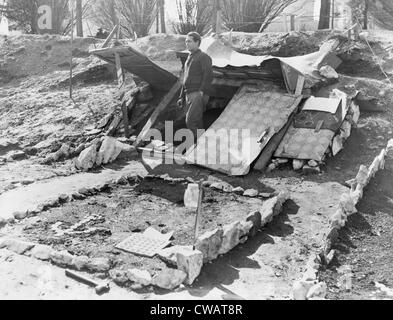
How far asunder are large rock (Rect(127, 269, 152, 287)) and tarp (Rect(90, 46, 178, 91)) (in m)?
5.59

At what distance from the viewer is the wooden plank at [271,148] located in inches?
344

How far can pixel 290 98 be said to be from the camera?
951 cm

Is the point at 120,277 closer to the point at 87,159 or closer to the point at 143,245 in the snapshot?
the point at 143,245

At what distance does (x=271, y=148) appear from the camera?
8.97 m

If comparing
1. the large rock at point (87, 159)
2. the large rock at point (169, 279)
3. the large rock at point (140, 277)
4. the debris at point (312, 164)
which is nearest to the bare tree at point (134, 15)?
the large rock at point (87, 159)

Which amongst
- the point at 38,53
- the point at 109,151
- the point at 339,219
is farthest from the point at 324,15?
the point at 339,219

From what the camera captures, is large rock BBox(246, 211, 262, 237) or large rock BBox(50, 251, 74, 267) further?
large rock BBox(246, 211, 262, 237)

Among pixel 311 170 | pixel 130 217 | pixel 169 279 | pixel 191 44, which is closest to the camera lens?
pixel 169 279

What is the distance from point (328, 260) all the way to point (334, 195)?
2.24m

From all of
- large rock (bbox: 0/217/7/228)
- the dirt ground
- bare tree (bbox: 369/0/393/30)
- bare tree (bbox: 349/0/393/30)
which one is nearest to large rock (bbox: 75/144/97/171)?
the dirt ground

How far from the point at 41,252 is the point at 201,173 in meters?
3.71

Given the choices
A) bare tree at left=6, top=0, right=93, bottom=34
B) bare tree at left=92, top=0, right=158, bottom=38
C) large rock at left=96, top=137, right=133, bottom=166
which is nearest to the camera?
large rock at left=96, top=137, right=133, bottom=166

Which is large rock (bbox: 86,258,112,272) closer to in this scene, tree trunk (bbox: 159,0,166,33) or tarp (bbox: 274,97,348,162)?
tarp (bbox: 274,97,348,162)

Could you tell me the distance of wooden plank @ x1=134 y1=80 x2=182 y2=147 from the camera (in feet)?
33.4
